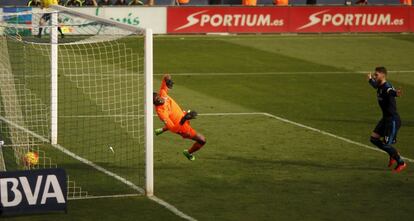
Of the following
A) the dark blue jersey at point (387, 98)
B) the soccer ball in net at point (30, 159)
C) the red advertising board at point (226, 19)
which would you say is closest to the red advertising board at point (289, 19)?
the red advertising board at point (226, 19)

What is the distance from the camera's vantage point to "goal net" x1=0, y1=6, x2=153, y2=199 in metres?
17.0

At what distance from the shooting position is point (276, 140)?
21.8 m

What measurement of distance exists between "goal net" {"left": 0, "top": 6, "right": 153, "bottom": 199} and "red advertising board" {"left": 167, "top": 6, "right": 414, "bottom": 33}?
10.3 meters

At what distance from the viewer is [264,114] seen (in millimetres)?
25312

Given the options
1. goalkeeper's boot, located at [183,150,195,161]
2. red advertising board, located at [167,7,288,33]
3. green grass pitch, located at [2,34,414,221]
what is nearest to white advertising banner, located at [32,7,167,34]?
red advertising board, located at [167,7,288,33]

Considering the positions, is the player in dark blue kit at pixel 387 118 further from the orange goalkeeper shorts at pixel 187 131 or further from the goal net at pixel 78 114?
the goal net at pixel 78 114

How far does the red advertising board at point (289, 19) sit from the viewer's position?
42.0 m

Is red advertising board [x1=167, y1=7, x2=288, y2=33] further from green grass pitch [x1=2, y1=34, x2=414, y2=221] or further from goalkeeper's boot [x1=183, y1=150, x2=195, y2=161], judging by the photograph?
goalkeeper's boot [x1=183, y1=150, x2=195, y2=161]

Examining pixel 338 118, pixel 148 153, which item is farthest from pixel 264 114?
pixel 148 153

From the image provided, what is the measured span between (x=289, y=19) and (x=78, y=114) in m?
20.3

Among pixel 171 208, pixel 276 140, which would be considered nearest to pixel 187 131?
pixel 171 208

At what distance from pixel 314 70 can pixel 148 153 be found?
18.1 meters

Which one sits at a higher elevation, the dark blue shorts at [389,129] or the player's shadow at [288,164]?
the dark blue shorts at [389,129]

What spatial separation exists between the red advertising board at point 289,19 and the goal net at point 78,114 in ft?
33.8
